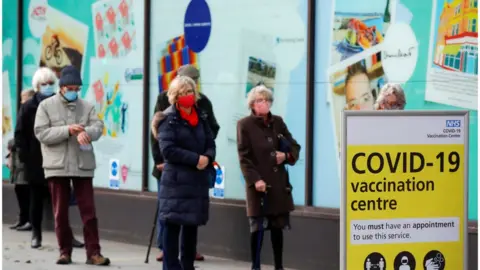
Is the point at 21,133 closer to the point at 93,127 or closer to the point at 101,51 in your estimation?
the point at 93,127

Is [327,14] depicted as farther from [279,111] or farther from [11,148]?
[11,148]

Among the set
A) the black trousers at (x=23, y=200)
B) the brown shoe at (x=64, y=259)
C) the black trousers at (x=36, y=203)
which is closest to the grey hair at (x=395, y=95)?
the brown shoe at (x=64, y=259)

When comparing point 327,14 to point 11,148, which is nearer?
point 327,14

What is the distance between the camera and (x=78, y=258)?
39.2 feet

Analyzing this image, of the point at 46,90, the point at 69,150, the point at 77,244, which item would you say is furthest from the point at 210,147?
the point at 77,244

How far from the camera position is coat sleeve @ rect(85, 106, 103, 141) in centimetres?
1106

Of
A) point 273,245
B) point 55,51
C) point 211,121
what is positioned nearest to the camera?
point 273,245

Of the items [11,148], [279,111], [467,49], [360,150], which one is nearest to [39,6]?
[11,148]

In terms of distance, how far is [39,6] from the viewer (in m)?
15.3

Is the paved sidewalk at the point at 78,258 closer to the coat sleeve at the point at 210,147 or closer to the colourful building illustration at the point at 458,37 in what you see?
the coat sleeve at the point at 210,147

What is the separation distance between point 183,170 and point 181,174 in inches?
1.5

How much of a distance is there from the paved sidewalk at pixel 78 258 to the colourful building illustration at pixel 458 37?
2.77 m

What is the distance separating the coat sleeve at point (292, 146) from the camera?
1044 cm

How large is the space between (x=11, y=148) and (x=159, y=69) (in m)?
2.23
